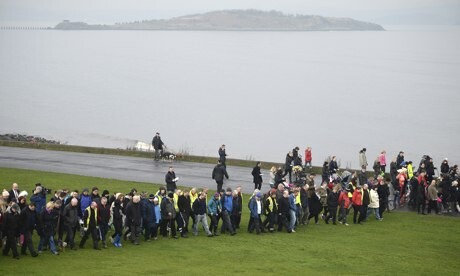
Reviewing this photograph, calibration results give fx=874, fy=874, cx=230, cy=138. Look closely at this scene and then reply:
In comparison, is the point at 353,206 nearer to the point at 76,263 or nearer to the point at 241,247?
the point at 241,247

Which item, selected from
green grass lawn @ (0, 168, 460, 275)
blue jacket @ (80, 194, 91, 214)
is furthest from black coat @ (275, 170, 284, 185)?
blue jacket @ (80, 194, 91, 214)

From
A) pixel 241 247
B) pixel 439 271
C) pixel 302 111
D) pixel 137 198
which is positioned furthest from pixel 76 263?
pixel 302 111

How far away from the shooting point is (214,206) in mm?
27219

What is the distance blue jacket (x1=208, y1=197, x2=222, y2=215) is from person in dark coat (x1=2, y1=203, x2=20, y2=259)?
645cm

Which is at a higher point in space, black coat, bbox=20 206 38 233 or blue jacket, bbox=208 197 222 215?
blue jacket, bbox=208 197 222 215

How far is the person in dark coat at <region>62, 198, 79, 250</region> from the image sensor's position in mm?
24234

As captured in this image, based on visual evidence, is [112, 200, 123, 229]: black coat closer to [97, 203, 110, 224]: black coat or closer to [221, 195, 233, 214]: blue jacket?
[97, 203, 110, 224]: black coat

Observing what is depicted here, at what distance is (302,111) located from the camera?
126 metres

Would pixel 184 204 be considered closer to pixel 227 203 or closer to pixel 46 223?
pixel 227 203

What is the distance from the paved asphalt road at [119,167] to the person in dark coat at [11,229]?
13.9 m

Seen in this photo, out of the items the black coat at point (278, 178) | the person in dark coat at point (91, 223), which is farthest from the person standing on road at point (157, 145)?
the person in dark coat at point (91, 223)

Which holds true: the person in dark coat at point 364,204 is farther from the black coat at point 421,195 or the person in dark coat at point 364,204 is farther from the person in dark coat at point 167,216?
the person in dark coat at point 167,216

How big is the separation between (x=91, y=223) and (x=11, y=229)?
2.46 m

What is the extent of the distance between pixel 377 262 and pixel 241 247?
3969 mm
